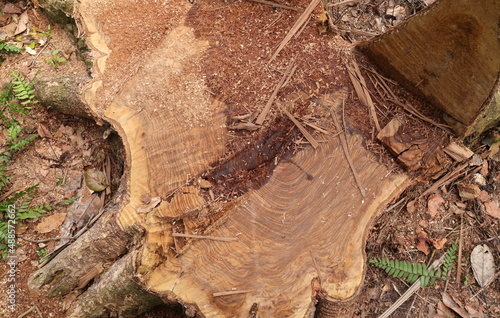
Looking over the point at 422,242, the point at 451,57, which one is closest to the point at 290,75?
the point at 451,57

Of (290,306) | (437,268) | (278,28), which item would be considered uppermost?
(278,28)

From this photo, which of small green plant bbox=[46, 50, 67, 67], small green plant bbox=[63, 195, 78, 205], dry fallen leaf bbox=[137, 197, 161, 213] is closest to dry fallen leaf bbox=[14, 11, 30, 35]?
small green plant bbox=[46, 50, 67, 67]

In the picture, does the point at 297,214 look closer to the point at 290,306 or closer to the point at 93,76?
the point at 290,306

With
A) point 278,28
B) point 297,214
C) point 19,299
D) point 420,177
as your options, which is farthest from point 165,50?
point 19,299

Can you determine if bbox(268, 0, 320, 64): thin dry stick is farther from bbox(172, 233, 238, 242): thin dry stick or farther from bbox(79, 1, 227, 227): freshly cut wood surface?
bbox(172, 233, 238, 242): thin dry stick

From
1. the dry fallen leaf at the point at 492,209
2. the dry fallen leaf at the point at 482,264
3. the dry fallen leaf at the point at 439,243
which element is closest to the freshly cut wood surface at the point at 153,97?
the dry fallen leaf at the point at 439,243
